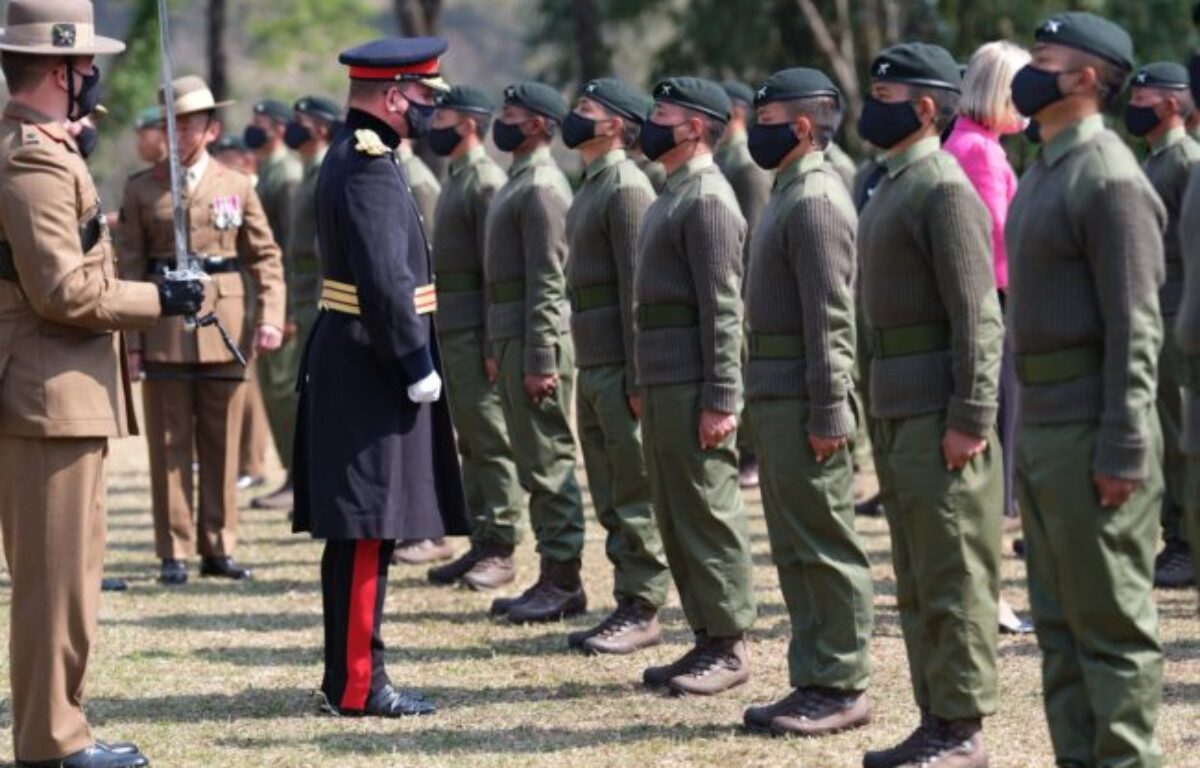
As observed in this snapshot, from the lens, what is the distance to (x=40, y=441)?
666 cm

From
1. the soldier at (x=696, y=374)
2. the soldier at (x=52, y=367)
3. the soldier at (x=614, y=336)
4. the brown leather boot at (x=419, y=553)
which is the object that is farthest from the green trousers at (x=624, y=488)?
the brown leather boot at (x=419, y=553)

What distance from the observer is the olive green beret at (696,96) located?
7.93 meters

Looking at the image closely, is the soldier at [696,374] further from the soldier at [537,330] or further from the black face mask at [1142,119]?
the black face mask at [1142,119]

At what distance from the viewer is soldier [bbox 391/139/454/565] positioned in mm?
11375

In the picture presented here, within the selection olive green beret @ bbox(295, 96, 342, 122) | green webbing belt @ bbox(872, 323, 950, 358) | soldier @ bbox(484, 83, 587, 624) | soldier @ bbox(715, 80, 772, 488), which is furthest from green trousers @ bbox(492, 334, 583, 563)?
olive green beret @ bbox(295, 96, 342, 122)

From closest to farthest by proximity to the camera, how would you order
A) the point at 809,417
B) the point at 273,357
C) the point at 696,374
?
the point at 809,417 → the point at 696,374 → the point at 273,357

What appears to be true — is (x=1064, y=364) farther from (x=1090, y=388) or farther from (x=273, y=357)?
(x=273, y=357)

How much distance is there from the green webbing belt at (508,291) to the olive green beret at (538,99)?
764 millimetres

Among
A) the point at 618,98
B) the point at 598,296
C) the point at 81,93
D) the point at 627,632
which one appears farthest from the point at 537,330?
the point at 81,93

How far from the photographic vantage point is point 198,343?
34.9 ft

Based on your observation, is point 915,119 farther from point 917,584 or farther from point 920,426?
point 917,584

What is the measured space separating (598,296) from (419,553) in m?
3.10

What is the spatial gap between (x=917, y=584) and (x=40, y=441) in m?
2.73

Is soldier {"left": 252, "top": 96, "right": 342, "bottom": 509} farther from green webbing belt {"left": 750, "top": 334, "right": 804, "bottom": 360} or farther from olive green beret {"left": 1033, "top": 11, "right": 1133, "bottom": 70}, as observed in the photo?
olive green beret {"left": 1033, "top": 11, "right": 1133, "bottom": 70}
